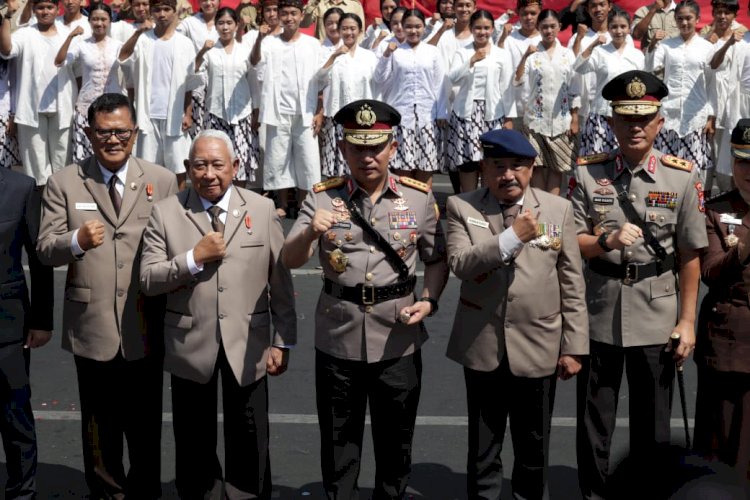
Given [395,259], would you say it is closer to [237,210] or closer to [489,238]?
[489,238]

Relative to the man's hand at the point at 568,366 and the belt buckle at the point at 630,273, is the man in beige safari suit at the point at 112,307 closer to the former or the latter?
the man's hand at the point at 568,366

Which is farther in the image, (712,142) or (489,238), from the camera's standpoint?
(712,142)

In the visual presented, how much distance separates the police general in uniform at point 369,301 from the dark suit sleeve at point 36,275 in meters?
1.05

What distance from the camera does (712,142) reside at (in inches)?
489

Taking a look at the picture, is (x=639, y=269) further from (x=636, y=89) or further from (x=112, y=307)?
(x=112, y=307)

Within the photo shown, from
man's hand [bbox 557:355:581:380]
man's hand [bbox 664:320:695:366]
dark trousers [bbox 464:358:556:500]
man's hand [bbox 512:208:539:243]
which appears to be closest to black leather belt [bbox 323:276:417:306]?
dark trousers [bbox 464:358:556:500]

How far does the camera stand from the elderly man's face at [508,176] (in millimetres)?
4785

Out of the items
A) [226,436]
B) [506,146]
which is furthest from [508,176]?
[226,436]

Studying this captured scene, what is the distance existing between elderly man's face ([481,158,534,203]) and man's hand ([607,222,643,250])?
0.42 m

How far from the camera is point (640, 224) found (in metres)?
5.00

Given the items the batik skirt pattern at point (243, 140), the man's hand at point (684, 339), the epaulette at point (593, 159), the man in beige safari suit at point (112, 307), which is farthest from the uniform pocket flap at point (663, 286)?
the batik skirt pattern at point (243, 140)

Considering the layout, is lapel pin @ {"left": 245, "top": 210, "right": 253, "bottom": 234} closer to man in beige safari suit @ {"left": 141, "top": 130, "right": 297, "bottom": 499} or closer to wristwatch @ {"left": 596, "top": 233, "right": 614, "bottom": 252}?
man in beige safari suit @ {"left": 141, "top": 130, "right": 297, "bottom": 499}

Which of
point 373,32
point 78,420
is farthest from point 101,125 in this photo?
point 373,32

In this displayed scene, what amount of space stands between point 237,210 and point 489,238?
103cm
